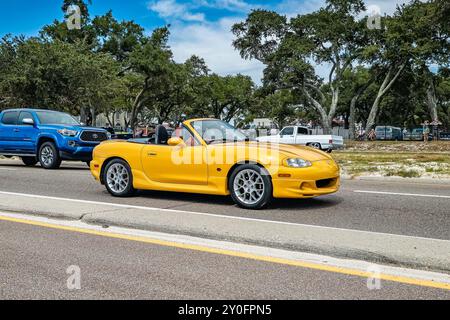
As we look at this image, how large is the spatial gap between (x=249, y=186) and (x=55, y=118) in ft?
34.3

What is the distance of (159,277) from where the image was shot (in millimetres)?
4293

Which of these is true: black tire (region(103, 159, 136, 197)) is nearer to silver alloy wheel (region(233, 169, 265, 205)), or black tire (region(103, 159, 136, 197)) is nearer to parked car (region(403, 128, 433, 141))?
silver alloy wheel (region(233, 169, 265, 205))

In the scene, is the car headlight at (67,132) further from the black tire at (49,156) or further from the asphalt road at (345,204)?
the asphalt road at (345,204)

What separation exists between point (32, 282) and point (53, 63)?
92.4ft

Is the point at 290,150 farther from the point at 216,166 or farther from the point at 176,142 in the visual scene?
the point at 176,142

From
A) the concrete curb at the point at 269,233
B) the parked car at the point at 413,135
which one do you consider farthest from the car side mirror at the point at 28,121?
the parked car at the point at 413,135

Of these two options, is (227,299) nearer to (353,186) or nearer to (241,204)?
(241,204)

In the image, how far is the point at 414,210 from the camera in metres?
7.58

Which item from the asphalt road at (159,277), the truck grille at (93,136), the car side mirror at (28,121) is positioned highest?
the car side mirror at (28,121)

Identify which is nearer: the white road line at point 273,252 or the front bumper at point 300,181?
the white road line at point 273,252

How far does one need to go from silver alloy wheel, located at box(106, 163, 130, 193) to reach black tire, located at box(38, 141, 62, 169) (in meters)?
6.51

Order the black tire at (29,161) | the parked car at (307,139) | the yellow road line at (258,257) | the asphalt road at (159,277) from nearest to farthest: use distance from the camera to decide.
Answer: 1. the asphalt road at (159,277)
2. the yellow road line at (258,257)
3. the black tire at (29,161)
4. the parked car at (307,139)

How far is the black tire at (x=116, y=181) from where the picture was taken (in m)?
8.95
